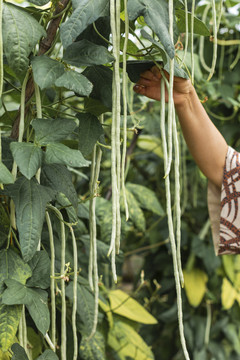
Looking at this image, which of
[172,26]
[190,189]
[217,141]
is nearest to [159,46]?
[172,26]

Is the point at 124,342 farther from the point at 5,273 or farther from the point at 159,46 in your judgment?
the point at 159,46

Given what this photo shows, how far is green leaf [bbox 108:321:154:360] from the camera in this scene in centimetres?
122

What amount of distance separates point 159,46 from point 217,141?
1.69 feet

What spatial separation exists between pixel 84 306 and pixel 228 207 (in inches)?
16.7

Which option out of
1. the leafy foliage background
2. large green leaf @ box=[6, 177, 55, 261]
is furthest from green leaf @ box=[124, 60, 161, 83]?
large green leaf @ box=[6, 177, 55, 261]

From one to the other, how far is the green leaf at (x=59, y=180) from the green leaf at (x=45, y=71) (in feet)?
0.48

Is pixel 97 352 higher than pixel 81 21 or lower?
lower

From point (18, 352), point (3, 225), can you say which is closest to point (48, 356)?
point (18, 352)

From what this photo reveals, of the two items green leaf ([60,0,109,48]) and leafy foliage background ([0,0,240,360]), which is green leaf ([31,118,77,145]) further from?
green leaf ([60,0,109,48])

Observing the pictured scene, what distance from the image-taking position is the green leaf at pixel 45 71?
626mm

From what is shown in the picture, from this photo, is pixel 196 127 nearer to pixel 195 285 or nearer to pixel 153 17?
pixel 153 17

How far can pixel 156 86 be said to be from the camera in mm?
843

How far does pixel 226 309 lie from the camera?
1.87 meters

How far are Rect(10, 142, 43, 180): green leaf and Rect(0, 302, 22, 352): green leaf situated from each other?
188 millimetres
